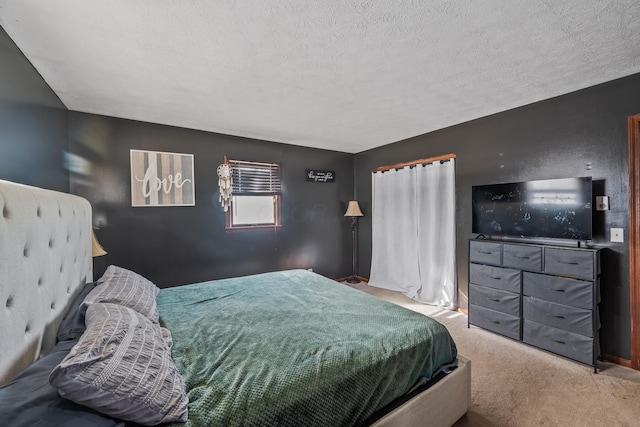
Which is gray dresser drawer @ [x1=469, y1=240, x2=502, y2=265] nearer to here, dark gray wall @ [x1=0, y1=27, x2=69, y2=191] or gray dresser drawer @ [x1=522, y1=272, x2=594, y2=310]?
gray dresser drawer @ [x1=522, y1=272, x2=594, y2=310]

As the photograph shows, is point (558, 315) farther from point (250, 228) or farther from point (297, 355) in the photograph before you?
point (250, 228)

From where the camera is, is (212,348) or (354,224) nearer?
(212,348)

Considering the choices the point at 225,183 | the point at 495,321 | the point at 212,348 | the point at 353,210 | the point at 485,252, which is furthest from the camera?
the point at 353,210

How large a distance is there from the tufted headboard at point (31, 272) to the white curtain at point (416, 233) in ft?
12.5

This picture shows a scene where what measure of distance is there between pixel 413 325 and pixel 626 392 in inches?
69.3

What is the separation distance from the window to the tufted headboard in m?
2.22

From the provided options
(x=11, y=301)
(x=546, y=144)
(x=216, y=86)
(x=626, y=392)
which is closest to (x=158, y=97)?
(x=216, y=86)

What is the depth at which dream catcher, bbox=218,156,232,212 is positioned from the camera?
12.3 ft

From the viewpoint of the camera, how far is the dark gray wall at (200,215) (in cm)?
305

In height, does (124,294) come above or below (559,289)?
above

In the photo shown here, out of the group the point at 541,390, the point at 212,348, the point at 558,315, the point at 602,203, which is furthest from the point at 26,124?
the point at 602,203

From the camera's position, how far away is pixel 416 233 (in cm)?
409

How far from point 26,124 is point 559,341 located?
4.52 meters

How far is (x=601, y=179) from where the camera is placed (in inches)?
95.2
